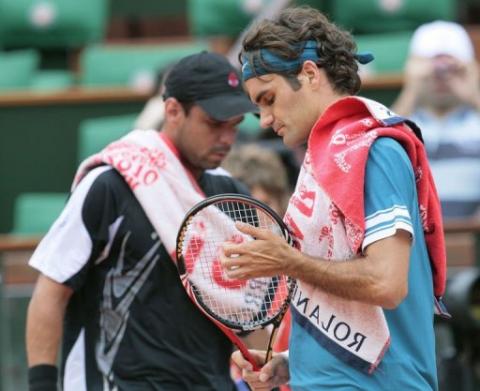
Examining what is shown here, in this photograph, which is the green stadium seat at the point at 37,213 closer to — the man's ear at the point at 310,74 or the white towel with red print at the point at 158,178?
the white towel with red print at the point at 158,178

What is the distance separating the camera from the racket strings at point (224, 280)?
10.7 feet

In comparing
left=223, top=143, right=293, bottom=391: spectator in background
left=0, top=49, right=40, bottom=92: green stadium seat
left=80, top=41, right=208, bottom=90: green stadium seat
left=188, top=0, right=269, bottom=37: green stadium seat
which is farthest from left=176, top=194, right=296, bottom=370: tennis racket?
left=188, top=0, right=269, bottom=37: green stadium seat

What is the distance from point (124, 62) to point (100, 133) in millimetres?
1276

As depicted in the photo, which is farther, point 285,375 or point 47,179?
point 47,179

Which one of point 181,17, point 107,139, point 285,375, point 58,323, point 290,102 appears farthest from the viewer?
point 181,17

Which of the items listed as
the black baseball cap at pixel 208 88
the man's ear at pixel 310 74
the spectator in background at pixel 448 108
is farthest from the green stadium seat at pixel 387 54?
the man's ear at pixel 310 74

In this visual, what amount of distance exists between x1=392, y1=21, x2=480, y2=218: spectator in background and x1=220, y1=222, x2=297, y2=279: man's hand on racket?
149 inches

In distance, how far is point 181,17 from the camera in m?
9.06

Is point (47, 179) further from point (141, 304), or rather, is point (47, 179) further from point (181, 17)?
point (141, 304)

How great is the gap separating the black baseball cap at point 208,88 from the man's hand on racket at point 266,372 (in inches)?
34.9

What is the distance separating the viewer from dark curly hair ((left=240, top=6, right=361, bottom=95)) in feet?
9.88

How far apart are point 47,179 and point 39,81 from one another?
3.88 feet

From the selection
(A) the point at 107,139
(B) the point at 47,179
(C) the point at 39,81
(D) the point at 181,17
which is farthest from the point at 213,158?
(D) the point at 181,17

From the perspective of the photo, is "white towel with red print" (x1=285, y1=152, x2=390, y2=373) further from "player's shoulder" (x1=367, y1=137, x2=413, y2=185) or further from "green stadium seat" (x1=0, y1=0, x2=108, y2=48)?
"green stadium seat" (x1=0, y1=0, x2=108, y2=48)
